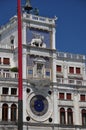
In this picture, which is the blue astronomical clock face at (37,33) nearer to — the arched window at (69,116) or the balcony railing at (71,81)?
the balcony railing at (71,81)

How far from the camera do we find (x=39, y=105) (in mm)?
49969

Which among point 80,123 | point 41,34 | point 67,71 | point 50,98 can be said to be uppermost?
point 41,34

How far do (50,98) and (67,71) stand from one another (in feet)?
23.4

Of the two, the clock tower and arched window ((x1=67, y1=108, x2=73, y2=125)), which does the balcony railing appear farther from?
arched window ((x1=67, y1=108, x2=73, y2=125))

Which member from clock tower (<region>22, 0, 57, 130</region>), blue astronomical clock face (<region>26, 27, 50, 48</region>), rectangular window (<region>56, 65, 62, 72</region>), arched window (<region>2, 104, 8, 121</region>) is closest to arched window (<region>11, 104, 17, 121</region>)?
arched window (<region>2, 104, 8, 121</region>)

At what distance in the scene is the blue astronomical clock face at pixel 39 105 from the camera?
49.3 metres

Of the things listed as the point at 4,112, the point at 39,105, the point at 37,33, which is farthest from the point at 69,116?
the point at 37,33

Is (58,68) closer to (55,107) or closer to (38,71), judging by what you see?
(38,71)

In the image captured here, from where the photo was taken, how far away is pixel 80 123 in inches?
2061

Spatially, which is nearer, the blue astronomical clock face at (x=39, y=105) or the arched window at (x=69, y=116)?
the blue astronomical clock face at (x=39, y=105)

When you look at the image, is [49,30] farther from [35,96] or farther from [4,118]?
[4,118]

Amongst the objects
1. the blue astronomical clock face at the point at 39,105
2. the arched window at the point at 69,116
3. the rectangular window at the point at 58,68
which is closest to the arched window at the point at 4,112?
the blue astronomical clock face at the point at 39,105

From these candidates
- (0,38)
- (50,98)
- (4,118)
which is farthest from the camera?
(0,38)

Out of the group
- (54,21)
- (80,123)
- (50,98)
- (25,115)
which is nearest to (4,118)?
(25,115)
